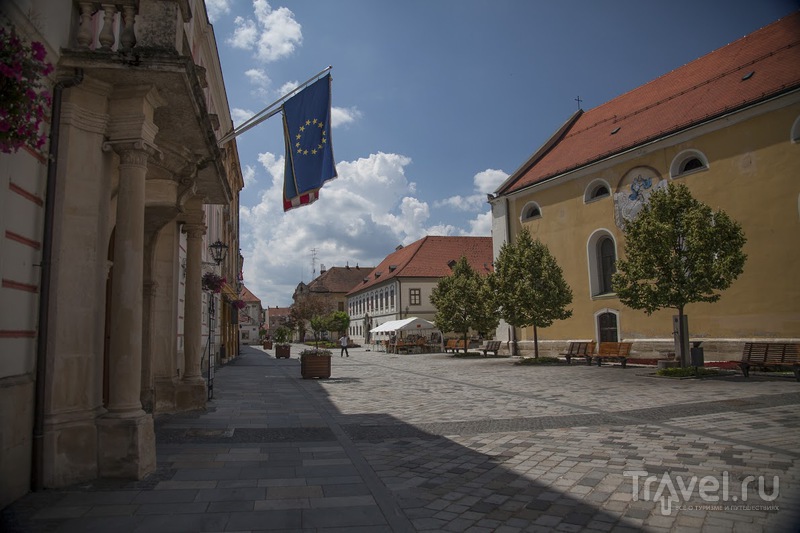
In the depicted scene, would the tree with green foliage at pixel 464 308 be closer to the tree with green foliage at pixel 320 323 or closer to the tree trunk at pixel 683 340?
the tree trunk at pixel 683 340

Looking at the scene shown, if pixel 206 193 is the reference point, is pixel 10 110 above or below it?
below

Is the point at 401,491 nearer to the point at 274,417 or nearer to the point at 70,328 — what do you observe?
the point at 70,328

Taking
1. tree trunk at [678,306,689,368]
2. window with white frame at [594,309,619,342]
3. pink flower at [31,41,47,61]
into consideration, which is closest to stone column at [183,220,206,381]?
pink flower at [31,41,47,61]

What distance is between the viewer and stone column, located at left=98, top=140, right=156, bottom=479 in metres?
5.79

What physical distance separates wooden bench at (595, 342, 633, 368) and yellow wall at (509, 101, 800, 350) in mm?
2958

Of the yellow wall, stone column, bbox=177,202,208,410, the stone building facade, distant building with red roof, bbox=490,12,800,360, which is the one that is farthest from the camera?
distant building with red roof, bbox=490,12,800,360

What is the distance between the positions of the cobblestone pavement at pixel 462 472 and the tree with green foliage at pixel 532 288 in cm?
1351

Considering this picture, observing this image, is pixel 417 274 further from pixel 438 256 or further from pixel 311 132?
pixel 311 132

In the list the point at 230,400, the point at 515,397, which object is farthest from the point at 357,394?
the point at 515,397

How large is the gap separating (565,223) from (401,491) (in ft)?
84.9

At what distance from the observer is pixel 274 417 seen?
10078mm

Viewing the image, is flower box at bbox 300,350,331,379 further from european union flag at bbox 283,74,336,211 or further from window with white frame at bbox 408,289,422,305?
window with white frame at bbox 408,289,422,305

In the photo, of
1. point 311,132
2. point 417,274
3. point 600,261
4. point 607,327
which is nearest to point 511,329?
point 607,327

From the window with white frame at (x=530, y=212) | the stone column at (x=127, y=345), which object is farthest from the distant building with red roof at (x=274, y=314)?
the stone column at (x=127, y=345)
